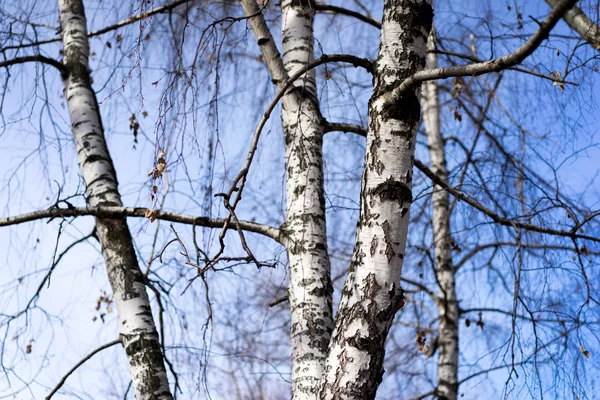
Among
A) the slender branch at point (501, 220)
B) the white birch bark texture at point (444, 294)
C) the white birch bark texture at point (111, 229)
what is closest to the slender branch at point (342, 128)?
the slender branch at point (501, 220)

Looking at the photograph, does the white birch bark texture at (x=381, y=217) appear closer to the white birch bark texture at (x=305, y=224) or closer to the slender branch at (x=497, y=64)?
the slender branch at (x=497, y=64)

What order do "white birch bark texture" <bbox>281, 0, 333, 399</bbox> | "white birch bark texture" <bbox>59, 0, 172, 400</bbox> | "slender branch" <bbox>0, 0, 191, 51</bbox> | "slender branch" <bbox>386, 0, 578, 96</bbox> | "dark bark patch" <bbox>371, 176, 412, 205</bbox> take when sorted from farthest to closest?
"slender branch" <bbox>0, 0, 191, 51</bbox> < "white birch bark texture" <bbox>59, 0, 172, 400</bbox> < "white birch bark texture" <bbox>281, 0, 333, 399</bbox> < "dark bark patch" <bbox>371, 176, 412, 205</bbox> < "slender branch" <bbox>386, 0, 578, 96</bbox>

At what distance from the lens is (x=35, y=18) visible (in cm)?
464

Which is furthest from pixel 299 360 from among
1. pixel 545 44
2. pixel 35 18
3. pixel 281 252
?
pixel 35 18

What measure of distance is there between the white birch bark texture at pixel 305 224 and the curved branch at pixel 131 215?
0.61 ft

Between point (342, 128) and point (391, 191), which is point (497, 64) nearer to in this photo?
point (391, 191)

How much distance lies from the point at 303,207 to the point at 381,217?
856 millimetres

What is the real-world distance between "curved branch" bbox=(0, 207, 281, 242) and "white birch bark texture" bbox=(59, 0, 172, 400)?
0.09 metres

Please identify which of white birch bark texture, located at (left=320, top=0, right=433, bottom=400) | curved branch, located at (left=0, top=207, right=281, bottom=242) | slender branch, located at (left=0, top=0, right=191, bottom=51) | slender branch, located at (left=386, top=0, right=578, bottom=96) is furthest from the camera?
slender branch, located at (left=0, top=0, right=191, bottom=51)

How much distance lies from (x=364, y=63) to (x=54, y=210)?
2.05 m

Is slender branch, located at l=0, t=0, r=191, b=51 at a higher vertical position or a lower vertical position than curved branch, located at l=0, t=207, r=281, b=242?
higher

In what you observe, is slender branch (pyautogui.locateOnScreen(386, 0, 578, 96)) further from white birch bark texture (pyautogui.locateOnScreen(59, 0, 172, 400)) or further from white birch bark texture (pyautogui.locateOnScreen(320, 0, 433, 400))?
white birch bark texture (pyautogui.locateOnScreen(59, 0, 172, 400))

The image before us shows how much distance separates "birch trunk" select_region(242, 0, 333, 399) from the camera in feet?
10.0

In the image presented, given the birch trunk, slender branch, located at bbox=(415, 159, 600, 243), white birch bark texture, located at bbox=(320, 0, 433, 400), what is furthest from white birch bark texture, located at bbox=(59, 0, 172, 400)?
slender branch, located at bbox=(415, 159, 600, 243)
